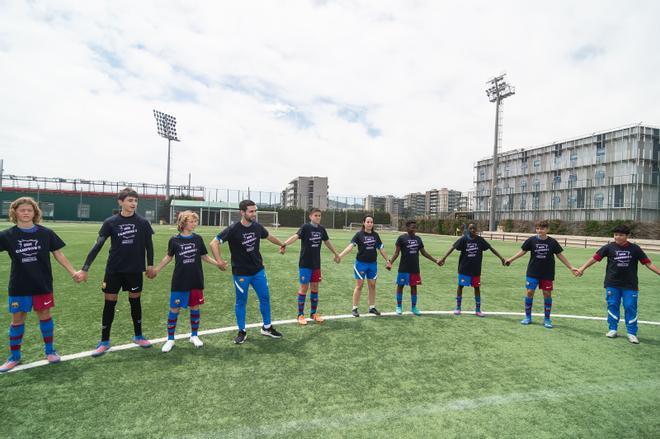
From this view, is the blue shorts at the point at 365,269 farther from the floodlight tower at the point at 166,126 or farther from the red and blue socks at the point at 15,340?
the floodlight tower at the point at 166,126

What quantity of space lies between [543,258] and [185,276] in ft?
21.0

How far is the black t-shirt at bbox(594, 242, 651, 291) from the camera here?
597 centimetres

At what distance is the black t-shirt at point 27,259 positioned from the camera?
4.26 metres

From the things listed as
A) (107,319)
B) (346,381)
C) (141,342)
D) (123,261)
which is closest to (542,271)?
(346,381)

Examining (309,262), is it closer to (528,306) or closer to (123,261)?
(123,261)

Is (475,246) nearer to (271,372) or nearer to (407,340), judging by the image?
(407,340)

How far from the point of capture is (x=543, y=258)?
6.74 metres

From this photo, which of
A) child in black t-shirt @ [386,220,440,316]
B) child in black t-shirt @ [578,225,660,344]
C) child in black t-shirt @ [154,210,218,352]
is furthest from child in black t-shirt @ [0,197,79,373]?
child in black t-shirt @ [578,225,660,344]

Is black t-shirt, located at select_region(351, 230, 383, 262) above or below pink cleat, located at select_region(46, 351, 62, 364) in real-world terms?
above

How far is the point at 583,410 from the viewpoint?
3.59 meters

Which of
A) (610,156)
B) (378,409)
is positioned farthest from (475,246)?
(610,156)

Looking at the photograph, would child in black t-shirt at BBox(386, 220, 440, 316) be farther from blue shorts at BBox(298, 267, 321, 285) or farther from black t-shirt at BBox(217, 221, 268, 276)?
black t-shirt at BBox(217, 221, 268, 276)

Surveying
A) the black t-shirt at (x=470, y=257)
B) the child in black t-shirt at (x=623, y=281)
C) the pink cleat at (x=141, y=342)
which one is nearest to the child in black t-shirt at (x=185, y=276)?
the pink cleat at (x=141, y=342)

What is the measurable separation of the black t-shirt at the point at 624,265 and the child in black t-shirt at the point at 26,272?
27.6 feet
